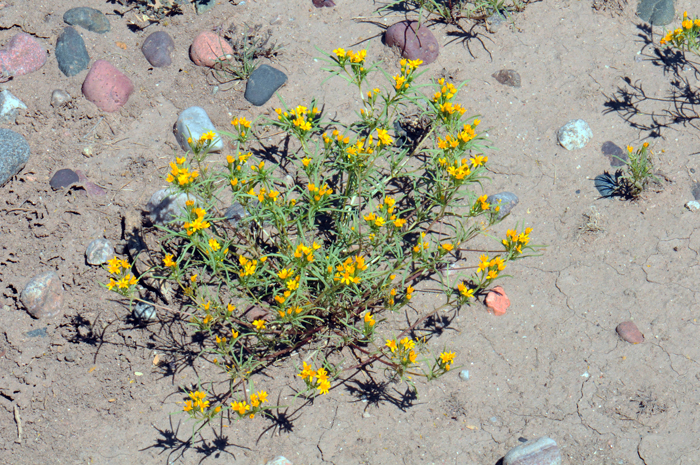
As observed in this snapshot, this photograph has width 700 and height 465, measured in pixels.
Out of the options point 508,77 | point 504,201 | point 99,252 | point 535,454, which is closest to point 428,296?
point 504,201

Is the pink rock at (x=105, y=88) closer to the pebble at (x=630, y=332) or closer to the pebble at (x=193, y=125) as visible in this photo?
the pebble at (x=193, y=125)

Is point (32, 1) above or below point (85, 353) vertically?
above

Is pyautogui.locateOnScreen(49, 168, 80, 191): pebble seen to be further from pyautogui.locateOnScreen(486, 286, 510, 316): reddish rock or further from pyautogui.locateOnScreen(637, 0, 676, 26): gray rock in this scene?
pyautogui.locateOnScreen(637, 0, 676, 26): gray rock

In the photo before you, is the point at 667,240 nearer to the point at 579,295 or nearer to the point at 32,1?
the point at 579,295

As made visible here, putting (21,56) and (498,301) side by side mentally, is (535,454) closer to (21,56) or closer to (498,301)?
(498,301)

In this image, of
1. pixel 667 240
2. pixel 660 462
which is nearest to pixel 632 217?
pixel 667 240

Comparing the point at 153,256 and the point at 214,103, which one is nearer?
A: the point at 153,256
